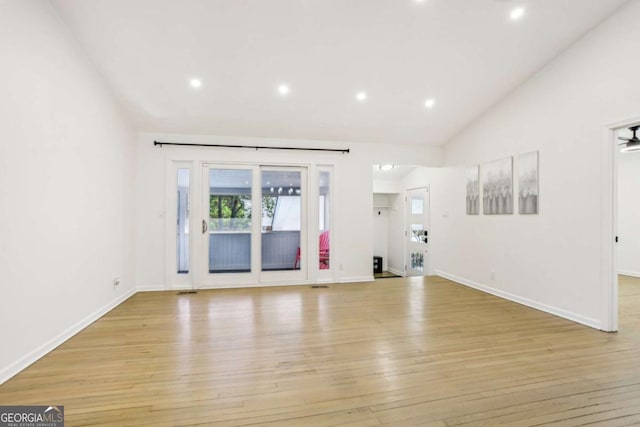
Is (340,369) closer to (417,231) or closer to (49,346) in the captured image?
(49,346)

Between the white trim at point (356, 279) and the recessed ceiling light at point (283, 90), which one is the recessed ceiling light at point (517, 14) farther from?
the white trim at point (356, 279)

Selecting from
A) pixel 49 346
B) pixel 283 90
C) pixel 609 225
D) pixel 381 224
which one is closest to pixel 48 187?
pixel 49 346

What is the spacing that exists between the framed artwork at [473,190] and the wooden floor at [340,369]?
172cm

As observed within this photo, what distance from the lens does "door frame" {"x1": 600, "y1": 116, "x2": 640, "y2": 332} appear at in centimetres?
312

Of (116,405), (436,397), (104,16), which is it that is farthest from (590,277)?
(104,16)

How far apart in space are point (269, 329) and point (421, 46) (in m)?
3.61

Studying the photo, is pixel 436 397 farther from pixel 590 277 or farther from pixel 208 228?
pixel 208 228

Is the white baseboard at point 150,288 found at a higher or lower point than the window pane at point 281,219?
lower

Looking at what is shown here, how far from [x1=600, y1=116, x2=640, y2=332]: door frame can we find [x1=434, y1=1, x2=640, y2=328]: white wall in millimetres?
38

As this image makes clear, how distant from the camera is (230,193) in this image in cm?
514

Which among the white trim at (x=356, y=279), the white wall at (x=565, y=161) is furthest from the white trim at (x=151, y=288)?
the white wall at (x=565, y=161)

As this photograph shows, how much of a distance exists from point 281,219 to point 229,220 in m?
0.90

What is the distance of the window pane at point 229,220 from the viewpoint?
507cm

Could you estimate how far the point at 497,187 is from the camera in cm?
450
